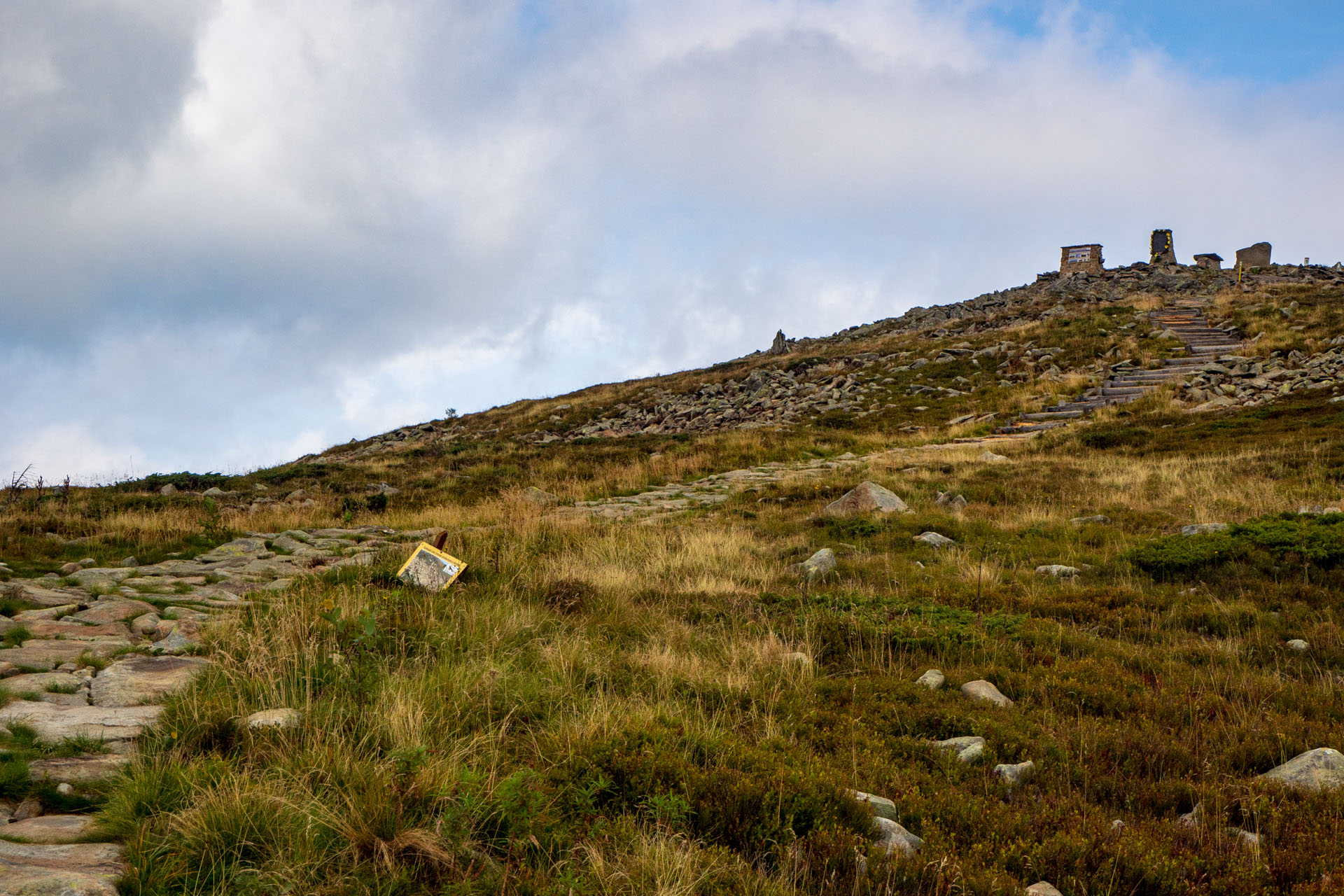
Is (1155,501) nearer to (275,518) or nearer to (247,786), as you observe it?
(247,786)

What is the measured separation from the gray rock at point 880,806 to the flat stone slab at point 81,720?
3440 mm

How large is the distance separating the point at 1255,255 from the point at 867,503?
51.8 metres

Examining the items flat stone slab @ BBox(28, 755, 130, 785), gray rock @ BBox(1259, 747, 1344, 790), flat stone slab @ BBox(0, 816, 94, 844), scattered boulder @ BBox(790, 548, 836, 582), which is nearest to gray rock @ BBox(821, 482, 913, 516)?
scattered boulder @ BBox(790, 548, 836, 582)

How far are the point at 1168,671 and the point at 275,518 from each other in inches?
459

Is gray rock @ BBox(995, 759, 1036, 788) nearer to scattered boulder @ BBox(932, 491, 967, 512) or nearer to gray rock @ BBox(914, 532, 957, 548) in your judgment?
gray rock @ BBox(914, 532, 957, 548)

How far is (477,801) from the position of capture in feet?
10.2

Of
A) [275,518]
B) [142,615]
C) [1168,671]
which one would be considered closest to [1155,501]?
[1168,671]

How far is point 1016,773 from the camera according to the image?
12.7 ft

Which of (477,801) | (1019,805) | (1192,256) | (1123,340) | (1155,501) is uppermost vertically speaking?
(1192,256)

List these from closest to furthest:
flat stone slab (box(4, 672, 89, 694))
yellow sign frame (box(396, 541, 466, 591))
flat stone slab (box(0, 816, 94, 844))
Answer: flat stone slab (box(0, 816, 94, 844)), flat stone slab (box(4, 672, 89, 694)), yellow sign frame (box(396, 541, 466, 591))

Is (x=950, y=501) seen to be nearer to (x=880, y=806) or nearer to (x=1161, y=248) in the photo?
(x=880, y=806)

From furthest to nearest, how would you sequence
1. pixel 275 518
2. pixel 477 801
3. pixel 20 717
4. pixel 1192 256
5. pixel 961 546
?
pixel 1192 256 → pixel 275 518 → pixel 961 546 → pixel 20 717 → pixel 477 801

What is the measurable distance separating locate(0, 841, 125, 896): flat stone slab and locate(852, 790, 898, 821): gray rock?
280 cm

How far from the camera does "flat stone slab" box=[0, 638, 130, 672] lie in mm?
4805
